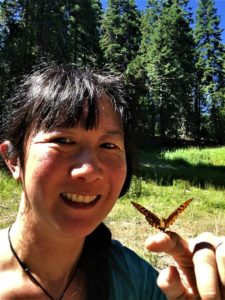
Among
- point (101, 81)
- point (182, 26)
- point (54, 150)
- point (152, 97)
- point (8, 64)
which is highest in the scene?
point (182, 26)

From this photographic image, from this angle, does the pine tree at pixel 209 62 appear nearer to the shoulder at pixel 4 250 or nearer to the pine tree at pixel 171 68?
the pine tree at pixel 171 68

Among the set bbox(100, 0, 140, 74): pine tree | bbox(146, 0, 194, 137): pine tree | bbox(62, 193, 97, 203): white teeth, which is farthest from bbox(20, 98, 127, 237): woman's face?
bbox(100, 0, 140, 74): pine tree

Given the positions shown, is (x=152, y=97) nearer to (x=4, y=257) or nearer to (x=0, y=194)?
(x=0, y=194)

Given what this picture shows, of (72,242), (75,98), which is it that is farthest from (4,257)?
(75,98)

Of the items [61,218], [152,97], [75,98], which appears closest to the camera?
[61,218]

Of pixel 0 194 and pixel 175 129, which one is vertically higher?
pixel 175 129

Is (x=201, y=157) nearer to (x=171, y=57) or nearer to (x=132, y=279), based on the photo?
(x=171, y=57)

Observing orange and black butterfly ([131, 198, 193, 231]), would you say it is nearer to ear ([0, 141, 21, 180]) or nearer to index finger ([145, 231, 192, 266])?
index finger ([145, 231, 192, 266])
